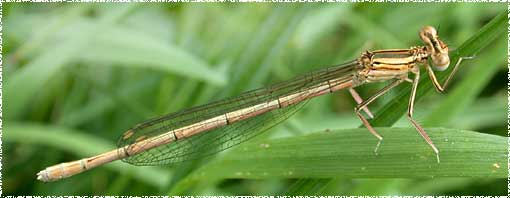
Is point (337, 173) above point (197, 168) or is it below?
below

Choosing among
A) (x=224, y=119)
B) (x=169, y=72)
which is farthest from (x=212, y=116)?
(x=169, y=72)

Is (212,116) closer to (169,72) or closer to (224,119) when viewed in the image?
(224,119)

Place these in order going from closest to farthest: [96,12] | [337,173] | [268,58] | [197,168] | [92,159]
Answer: [337,173] < [197,168] < [92,159] < [268,58] < [96,12]

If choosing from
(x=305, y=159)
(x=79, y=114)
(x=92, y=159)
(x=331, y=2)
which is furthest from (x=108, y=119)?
(x=305, y=159)

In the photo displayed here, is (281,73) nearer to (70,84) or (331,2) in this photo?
(331,2)

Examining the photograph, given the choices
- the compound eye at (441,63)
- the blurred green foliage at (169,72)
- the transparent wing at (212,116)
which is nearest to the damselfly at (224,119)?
the transparent wing at (212,116)

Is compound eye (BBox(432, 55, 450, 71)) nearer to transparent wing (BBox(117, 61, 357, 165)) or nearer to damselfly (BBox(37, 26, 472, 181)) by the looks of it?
damselfly (BBox(37, 26, 472, 181))

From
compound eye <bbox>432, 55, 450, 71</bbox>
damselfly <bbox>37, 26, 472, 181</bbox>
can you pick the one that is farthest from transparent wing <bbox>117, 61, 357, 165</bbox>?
compound eye <bbox>432, 55, 450, 71</bbox>

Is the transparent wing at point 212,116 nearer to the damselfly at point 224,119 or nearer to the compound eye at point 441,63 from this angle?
the damselfly at point 224,119
